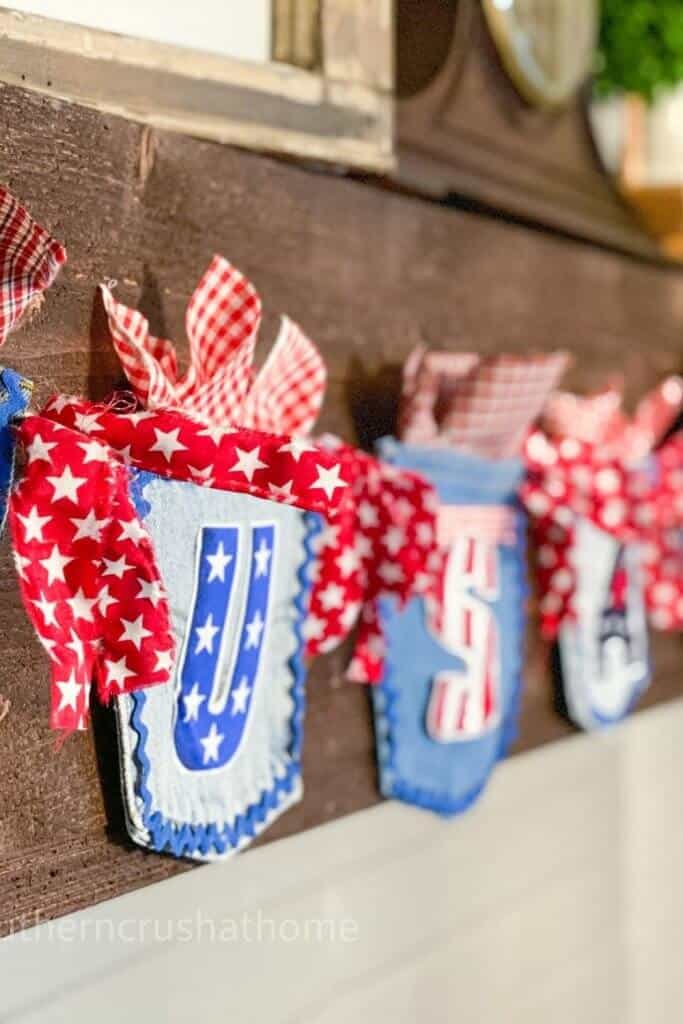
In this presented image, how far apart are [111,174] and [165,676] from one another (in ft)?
1.03

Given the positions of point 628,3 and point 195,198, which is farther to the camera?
point 628,3

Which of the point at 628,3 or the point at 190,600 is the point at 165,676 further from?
the point at 628,3

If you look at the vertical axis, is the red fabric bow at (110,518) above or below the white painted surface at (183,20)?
below

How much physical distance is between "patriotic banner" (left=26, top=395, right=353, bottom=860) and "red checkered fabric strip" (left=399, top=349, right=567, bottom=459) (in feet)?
0.47

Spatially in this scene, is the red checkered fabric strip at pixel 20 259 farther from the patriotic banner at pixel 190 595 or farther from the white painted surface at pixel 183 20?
the white painted surface at pixel 183 20

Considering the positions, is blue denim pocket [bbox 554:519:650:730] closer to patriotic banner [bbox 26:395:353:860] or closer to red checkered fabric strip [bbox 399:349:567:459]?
red checkered fabric strip [bbox 399:349:567:459]

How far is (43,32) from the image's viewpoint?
2.18 feet

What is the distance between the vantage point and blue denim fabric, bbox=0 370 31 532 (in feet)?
Result: 1.94

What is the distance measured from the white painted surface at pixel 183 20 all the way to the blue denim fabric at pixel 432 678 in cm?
30

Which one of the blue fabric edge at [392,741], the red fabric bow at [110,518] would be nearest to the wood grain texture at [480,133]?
the blue fabric edge at [392,741]

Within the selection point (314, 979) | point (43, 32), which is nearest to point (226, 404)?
point (43, 32)

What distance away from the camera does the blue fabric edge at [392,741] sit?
0.92 m

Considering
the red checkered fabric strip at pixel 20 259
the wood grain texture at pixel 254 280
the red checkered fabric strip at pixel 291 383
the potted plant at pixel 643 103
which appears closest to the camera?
the red checkered fabric strip at pixel 20 259

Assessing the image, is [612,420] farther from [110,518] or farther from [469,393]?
[110,518]
